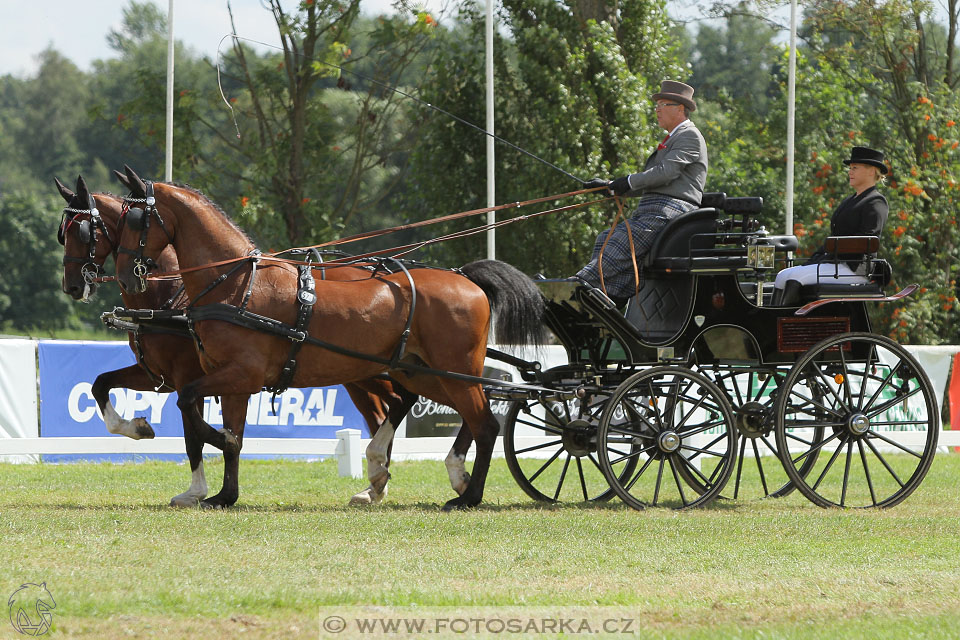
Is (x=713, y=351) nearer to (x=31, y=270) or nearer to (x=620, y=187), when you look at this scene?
(x=620, y=187)

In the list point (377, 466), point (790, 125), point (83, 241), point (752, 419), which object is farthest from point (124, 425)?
point (790, 125)

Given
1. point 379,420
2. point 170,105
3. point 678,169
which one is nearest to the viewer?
point 678,169

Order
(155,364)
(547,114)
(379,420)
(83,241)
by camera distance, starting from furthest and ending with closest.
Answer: (547,114), (379,420), (155,364), (83,241)

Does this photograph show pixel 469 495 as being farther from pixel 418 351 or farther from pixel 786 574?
pixel 786 574

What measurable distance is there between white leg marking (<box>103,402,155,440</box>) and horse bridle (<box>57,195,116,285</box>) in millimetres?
1081

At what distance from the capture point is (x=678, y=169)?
324 inches

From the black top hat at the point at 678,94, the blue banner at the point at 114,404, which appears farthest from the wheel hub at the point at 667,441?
the blue banner at the point at 114,404

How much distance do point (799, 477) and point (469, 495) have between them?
2263mm

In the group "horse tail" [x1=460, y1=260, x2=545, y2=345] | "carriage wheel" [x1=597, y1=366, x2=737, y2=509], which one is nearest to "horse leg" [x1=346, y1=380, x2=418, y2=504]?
"horse tail" [x1=460, y1=260, x2=545, y2=345]

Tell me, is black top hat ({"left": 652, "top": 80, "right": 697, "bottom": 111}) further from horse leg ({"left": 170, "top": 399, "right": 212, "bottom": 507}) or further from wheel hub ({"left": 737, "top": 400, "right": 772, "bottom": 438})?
horse leg ({"left": 170, "top": 399, "right": 212, "bottom": 507})

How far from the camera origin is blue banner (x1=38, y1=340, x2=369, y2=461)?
1162cm

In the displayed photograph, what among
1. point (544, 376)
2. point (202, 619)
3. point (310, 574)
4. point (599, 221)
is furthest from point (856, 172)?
point (599, 221)

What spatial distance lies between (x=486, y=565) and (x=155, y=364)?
11.9 feet

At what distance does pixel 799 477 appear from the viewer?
26.9 ft
